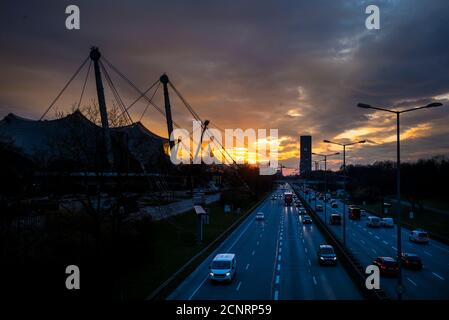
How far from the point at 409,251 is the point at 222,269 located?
64.7 feet

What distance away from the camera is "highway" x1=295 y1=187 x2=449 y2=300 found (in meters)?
19.6

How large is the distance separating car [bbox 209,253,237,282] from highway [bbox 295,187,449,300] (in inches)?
322

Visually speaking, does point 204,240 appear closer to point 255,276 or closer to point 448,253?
point 255,276

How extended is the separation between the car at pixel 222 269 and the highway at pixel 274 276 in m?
0.37

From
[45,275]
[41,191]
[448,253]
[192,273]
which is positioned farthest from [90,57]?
[448,253]

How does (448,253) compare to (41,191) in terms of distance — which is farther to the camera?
(448,253)

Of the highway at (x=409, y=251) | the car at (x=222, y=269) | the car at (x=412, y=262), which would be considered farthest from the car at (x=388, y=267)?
the car at (x=222, y=269)

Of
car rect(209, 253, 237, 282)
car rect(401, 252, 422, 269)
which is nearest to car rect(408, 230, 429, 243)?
car rect(401, 252, 422, 269)

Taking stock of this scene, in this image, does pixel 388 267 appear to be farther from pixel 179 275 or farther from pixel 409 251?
pixel 179 275

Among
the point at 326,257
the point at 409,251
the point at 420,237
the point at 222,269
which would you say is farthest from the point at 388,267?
the point at 420,237

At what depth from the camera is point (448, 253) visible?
3194cm

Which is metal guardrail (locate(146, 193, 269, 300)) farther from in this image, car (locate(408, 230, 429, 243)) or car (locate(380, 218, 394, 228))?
car (locate(380, 218, 394, 228))
